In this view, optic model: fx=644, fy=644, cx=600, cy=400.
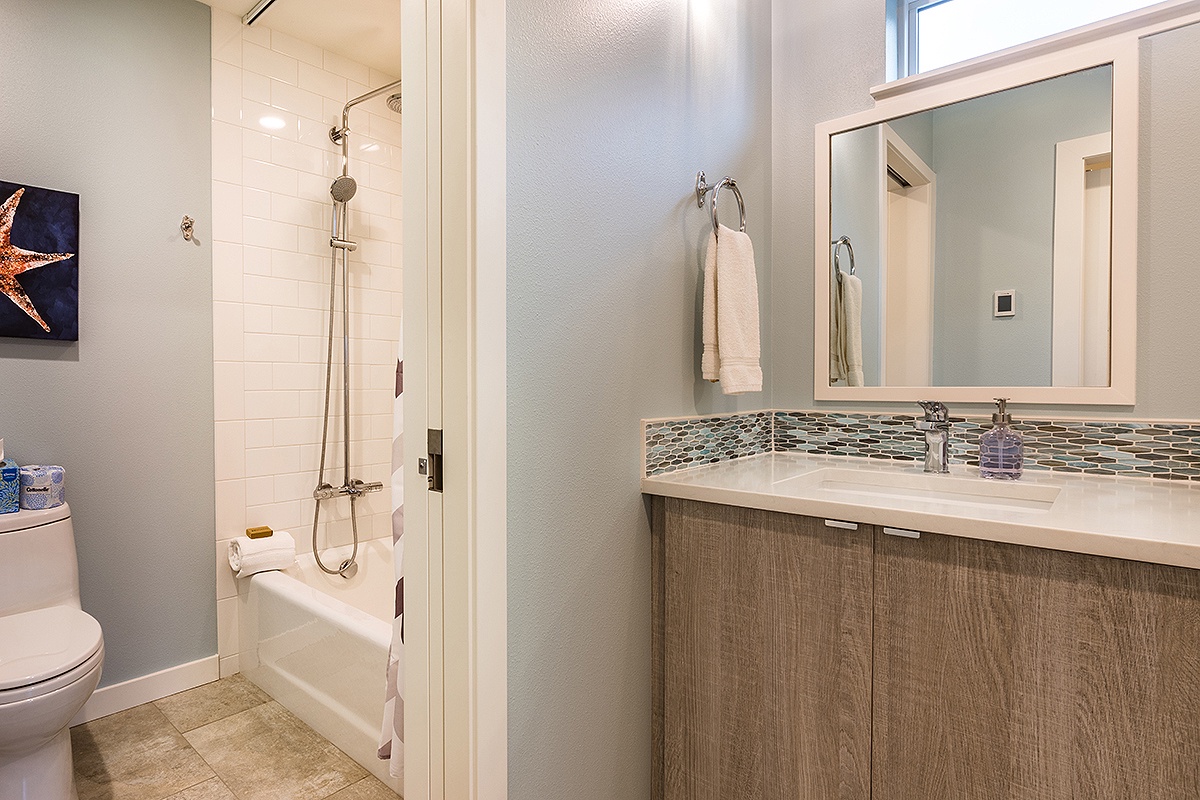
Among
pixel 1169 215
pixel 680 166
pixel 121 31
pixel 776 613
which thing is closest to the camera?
pixel 776 613

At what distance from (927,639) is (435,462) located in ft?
2.83

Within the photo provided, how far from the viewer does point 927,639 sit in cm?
105

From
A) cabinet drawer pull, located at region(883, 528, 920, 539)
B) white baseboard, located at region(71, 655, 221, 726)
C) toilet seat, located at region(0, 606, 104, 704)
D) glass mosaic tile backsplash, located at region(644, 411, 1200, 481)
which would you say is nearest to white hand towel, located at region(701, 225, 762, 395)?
glass mosaic tile backsplash, located at region(644, 411, 1200, 481)

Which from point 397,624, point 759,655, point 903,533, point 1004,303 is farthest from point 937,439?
point 397,624

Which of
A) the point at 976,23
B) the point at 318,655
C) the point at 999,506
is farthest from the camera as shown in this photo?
the point at 318,655

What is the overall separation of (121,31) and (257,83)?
16.5 inches

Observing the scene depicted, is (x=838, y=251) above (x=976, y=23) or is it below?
A: below

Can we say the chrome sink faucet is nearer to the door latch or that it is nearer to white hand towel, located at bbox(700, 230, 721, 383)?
white hand towel, located at bbox(700, 230, 721, 383)

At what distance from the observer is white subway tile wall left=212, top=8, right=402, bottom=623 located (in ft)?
7.59

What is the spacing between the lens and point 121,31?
2045 millimetres

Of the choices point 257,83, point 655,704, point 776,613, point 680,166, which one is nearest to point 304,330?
point 257,83

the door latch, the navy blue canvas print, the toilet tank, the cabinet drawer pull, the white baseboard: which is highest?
the navy blue canvas print

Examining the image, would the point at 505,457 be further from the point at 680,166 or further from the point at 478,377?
the point at 680,166

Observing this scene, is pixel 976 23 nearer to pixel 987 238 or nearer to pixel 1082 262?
pixel 987 238
